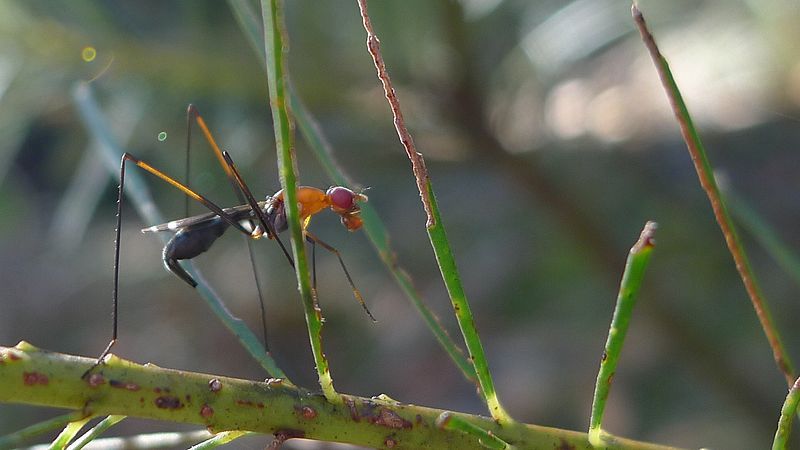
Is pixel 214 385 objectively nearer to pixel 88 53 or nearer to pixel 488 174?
pixel 88 53

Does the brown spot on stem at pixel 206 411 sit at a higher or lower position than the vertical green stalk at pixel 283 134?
lower

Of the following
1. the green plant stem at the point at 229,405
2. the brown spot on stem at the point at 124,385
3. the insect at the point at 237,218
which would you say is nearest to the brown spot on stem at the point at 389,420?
the green plant stem at the point at 229,405

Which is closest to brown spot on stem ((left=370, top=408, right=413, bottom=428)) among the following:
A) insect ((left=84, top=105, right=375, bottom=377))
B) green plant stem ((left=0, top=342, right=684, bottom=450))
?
green plant stem ((left=0, top=342, right=684, bottom=450))

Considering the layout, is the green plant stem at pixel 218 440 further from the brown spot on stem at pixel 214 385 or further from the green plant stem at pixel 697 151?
the green plant stem at pixel 697 151

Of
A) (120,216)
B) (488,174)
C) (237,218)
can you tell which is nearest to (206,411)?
(120,216)

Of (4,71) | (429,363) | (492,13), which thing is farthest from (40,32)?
(429,363)

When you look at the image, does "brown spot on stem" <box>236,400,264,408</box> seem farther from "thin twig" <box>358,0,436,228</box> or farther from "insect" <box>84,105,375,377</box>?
"insect" <box>84,105,375,377</box>
